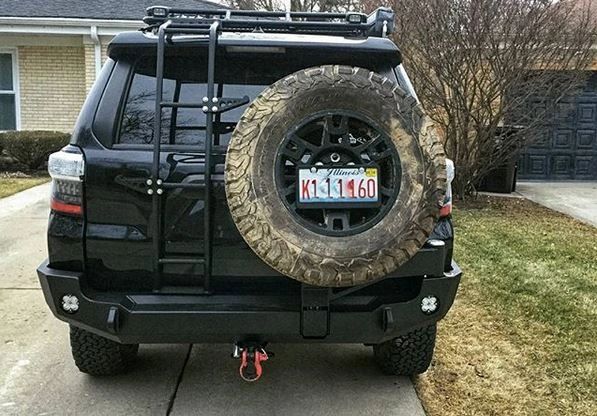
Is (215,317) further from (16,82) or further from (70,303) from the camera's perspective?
(16,82)

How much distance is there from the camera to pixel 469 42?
8797mm

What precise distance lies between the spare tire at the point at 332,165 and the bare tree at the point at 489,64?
265 inches

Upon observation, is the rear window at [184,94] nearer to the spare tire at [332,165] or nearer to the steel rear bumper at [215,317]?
the spare tire at [332,165]

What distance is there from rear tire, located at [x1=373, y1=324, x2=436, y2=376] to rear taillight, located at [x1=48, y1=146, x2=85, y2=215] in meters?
1.77

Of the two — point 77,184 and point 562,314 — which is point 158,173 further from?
point 562,314

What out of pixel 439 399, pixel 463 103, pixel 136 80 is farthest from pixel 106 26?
pixel 439 399

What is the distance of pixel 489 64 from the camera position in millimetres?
8984

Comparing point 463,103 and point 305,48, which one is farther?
point 463,103

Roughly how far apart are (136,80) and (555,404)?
109 inches

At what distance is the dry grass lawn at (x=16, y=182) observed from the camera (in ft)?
35.4

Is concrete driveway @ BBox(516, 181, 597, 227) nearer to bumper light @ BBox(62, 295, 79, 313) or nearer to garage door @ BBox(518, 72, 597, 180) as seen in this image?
garage door @ BBox(518, 72, 597, 180)

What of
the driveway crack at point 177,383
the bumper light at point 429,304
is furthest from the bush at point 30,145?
the bumper light at point 429,304

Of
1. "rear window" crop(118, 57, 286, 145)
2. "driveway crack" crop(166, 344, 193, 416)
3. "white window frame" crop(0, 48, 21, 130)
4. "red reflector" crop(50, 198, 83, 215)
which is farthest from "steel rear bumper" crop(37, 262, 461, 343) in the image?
"white window frame" crop(0, 48, 21, 130)

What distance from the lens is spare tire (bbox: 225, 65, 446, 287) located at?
258cm
